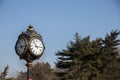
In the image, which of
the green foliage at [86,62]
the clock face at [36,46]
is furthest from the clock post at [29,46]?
the green foliage at [86,62]

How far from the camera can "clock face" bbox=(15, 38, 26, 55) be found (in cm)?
695

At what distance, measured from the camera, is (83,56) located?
104 feet

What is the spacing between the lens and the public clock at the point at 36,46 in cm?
696

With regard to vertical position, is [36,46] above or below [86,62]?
below

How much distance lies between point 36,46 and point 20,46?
0.32 metres

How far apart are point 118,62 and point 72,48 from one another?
557 centimetres

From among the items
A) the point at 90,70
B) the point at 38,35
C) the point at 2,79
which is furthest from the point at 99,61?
the point at 38,35

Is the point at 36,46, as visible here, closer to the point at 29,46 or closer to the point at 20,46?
the point at 29,46

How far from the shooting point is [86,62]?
104ft

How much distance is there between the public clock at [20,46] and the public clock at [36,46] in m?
0.14

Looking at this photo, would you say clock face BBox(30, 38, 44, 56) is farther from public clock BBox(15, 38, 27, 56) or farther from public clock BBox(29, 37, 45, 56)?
public clock BBox(15, 38, 27, 56)

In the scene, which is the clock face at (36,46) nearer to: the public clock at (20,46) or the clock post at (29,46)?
the clock post at (29,46)

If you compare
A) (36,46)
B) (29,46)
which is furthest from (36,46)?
(29,46)

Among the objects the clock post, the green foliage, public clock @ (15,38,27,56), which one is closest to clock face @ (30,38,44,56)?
the clock post
